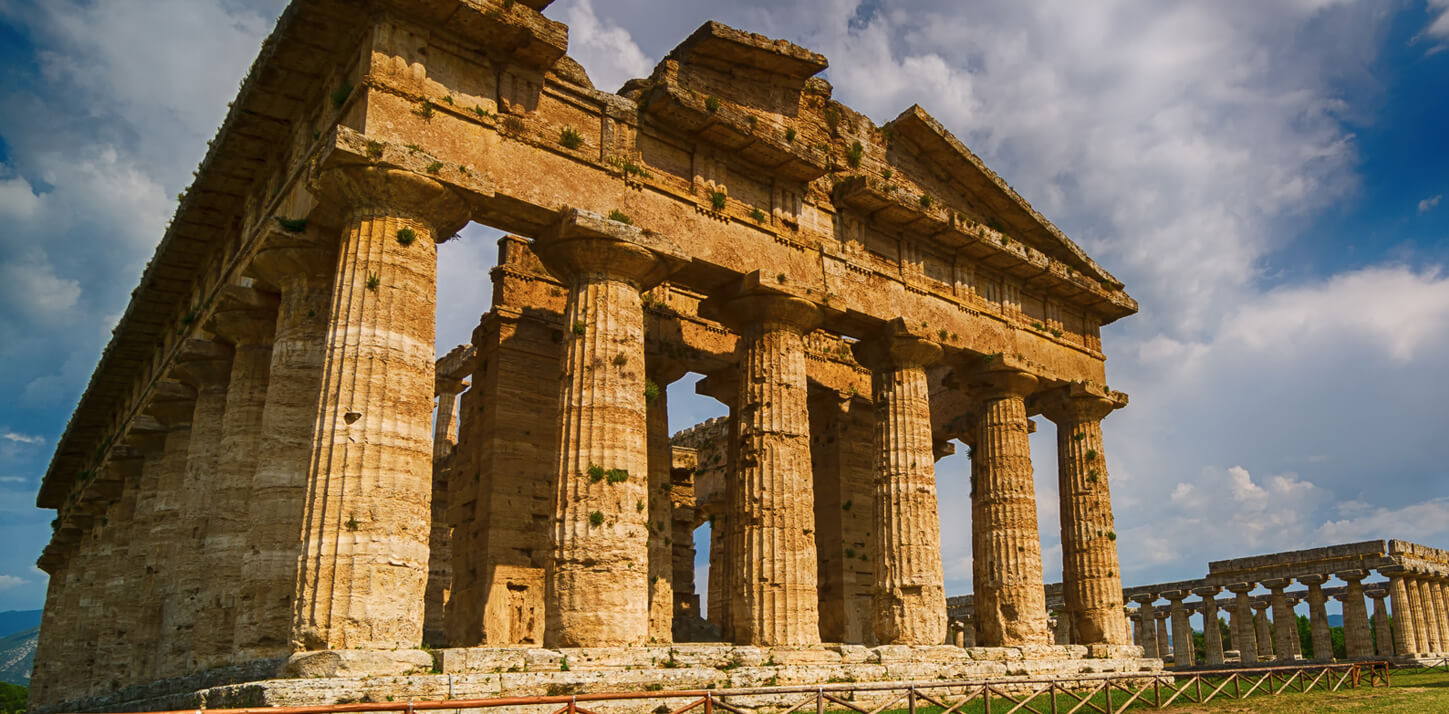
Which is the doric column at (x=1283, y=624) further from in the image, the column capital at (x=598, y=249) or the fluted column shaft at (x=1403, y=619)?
the column capital at (x=598, y=249)

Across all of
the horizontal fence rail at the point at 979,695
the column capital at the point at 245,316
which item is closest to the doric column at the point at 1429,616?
the horizontal fence rail at the point at 979,695

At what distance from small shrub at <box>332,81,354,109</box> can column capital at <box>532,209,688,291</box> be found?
3.50 metres

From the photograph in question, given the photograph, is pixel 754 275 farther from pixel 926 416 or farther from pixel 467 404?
pixel 467 404

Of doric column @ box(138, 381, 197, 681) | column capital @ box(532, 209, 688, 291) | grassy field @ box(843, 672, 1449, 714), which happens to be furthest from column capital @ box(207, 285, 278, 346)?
grassy field @ box(843, 672, 1449, 714)

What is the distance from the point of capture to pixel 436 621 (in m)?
25.0


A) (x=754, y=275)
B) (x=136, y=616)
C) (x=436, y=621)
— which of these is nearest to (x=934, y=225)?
(x=754, y=275)

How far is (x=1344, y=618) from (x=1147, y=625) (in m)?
7.94

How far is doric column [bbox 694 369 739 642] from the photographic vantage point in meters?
17.8

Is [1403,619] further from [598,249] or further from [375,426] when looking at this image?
[375,426]

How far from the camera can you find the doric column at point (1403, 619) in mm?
39844

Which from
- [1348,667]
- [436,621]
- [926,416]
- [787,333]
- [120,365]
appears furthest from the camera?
[120,365]

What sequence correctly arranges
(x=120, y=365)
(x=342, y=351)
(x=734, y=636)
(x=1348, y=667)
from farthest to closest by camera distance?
(x=120, y=365) → (x=1348, y=667) → (x=734, y=636) → (x=342, y=351)

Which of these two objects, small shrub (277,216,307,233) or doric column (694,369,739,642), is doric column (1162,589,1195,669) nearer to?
doric column (694,369,739,642)

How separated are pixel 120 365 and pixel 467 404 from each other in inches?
478
